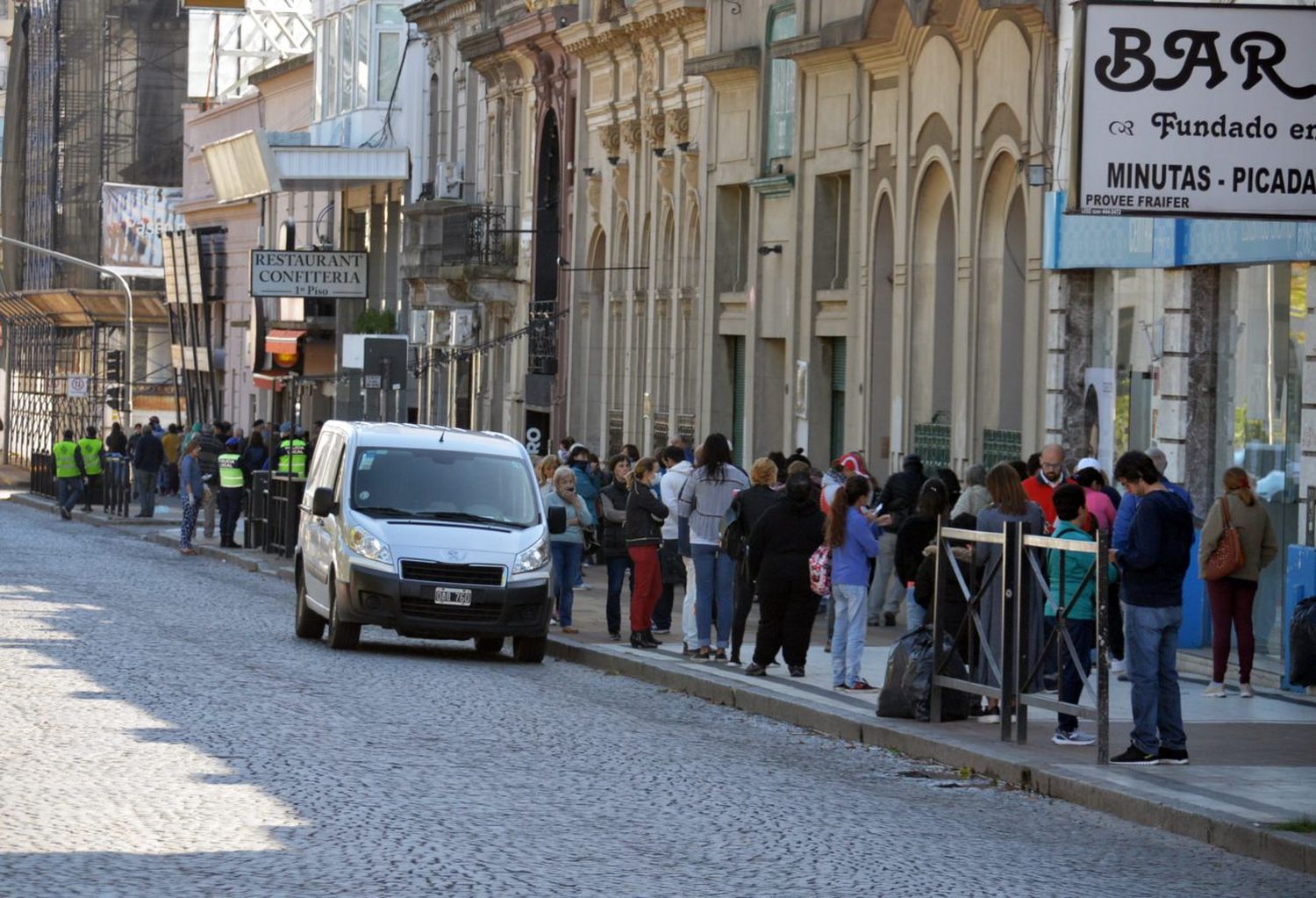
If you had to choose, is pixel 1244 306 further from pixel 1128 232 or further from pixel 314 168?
pixel 314 168

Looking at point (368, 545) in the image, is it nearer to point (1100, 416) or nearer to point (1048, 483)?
point (1048, 483)

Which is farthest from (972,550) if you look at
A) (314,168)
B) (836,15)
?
(314,168)

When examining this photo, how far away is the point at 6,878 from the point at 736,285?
2863 centimetres

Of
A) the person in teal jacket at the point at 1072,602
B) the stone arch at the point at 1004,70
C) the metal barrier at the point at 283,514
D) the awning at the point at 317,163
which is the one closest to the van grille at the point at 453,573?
the person in teal jacket at the point at 1072,602

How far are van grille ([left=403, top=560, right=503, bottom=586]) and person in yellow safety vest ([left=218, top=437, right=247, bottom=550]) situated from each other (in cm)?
1928

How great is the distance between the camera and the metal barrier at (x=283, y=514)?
3581 cm

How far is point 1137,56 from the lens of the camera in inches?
579

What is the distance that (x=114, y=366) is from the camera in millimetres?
80500

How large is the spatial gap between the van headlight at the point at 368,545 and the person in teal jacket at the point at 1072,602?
23.0 feet

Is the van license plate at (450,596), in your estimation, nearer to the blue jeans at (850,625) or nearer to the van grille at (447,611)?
the van grille at (447,611)

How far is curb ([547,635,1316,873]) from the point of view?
37.6 feet

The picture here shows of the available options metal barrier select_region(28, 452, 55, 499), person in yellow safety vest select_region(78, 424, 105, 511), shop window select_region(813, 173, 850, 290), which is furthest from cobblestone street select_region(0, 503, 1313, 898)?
metal barrier select_region(28, 452, 55, 499)

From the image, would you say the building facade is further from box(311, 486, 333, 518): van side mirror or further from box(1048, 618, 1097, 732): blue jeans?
box(1048, 618, 1097, 732): blue jeans

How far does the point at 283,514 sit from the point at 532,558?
16.2 meters
